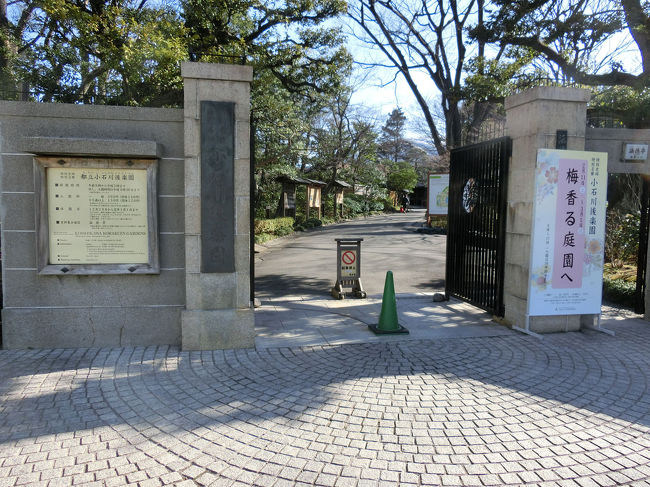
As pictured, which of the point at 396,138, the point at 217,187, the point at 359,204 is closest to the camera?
the point at 217,187

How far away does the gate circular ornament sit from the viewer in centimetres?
714

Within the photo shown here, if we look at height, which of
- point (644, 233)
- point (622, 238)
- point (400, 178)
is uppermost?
point (400, 178)

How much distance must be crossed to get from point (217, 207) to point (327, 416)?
2.64 m

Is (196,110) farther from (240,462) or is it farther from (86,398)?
(240,462)

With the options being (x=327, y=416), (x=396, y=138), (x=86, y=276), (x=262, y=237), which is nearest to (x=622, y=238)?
(x=327, y=416)

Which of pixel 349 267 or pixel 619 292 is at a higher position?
pixel 349 267

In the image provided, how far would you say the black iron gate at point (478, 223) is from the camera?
21.1 feet

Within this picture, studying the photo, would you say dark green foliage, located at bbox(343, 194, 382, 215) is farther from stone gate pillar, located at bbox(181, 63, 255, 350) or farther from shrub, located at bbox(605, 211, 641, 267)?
stone gate pillar, located at bbox(181, 63, 255, 350)

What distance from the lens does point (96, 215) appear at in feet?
16.8

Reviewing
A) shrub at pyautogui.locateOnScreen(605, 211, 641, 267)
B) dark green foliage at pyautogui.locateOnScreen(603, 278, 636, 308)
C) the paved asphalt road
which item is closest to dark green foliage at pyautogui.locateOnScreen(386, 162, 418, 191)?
the paved asphalt road

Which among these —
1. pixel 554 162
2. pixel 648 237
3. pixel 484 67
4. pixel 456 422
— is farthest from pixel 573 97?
pixel 484 67

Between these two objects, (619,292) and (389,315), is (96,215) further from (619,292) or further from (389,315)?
(619,292)

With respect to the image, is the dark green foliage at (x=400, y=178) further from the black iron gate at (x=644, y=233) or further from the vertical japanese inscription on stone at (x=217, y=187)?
the vertical japanese inscription on stone at (x=217, y=187)

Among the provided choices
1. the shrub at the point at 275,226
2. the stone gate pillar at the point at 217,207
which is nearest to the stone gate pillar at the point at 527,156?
the stone gate pillar at the point at 217,207
